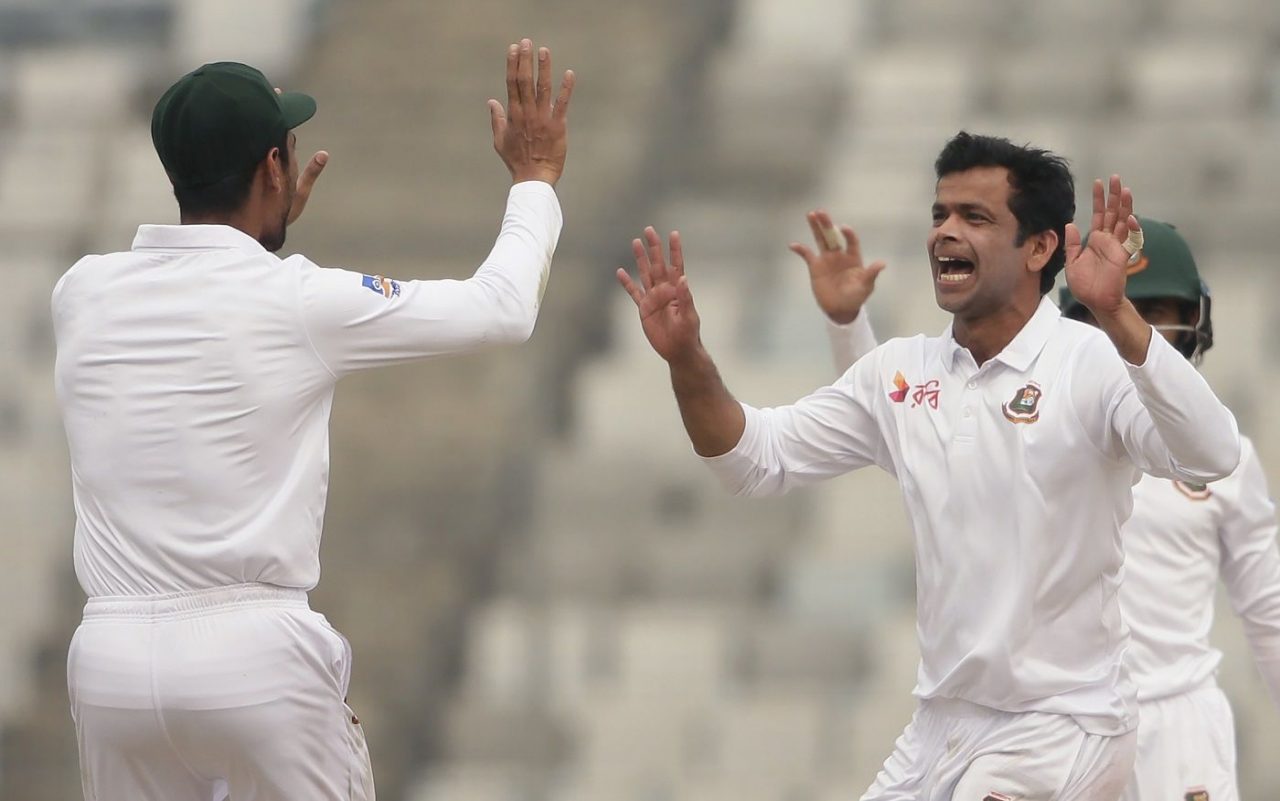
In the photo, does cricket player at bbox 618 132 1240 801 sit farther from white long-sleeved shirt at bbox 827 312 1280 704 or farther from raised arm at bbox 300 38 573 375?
white long-sleeved shirt at bbox 827 312 1280 704

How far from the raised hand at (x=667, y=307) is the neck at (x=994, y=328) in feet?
1.47

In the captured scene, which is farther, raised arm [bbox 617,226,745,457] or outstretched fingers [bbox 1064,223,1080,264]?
raised arm [bbox 617,226,745,457]

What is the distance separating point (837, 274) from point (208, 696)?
→ 1.83 metres

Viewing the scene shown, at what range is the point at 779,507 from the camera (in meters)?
6.72

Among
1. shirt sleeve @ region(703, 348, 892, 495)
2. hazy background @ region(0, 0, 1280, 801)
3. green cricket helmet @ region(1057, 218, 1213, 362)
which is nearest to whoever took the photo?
shirt sleeve @ region(703, 348, 892, 495)

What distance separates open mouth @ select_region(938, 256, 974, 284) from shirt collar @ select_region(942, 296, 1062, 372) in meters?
0.11

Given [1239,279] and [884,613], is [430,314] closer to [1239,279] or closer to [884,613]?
[884,613]

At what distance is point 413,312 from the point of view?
2885 mm

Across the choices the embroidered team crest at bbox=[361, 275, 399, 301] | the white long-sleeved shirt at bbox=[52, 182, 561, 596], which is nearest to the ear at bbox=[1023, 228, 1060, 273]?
the white long-sleeved shirt at bbox=[52, 182, 561, 596]

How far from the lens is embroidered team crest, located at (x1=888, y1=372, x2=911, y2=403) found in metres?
3.35

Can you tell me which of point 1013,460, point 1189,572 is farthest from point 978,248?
point 1189,572

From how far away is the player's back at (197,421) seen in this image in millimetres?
2791

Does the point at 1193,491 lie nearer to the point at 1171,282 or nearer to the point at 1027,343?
the point at 1171,282

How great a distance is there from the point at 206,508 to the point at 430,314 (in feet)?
1.38
